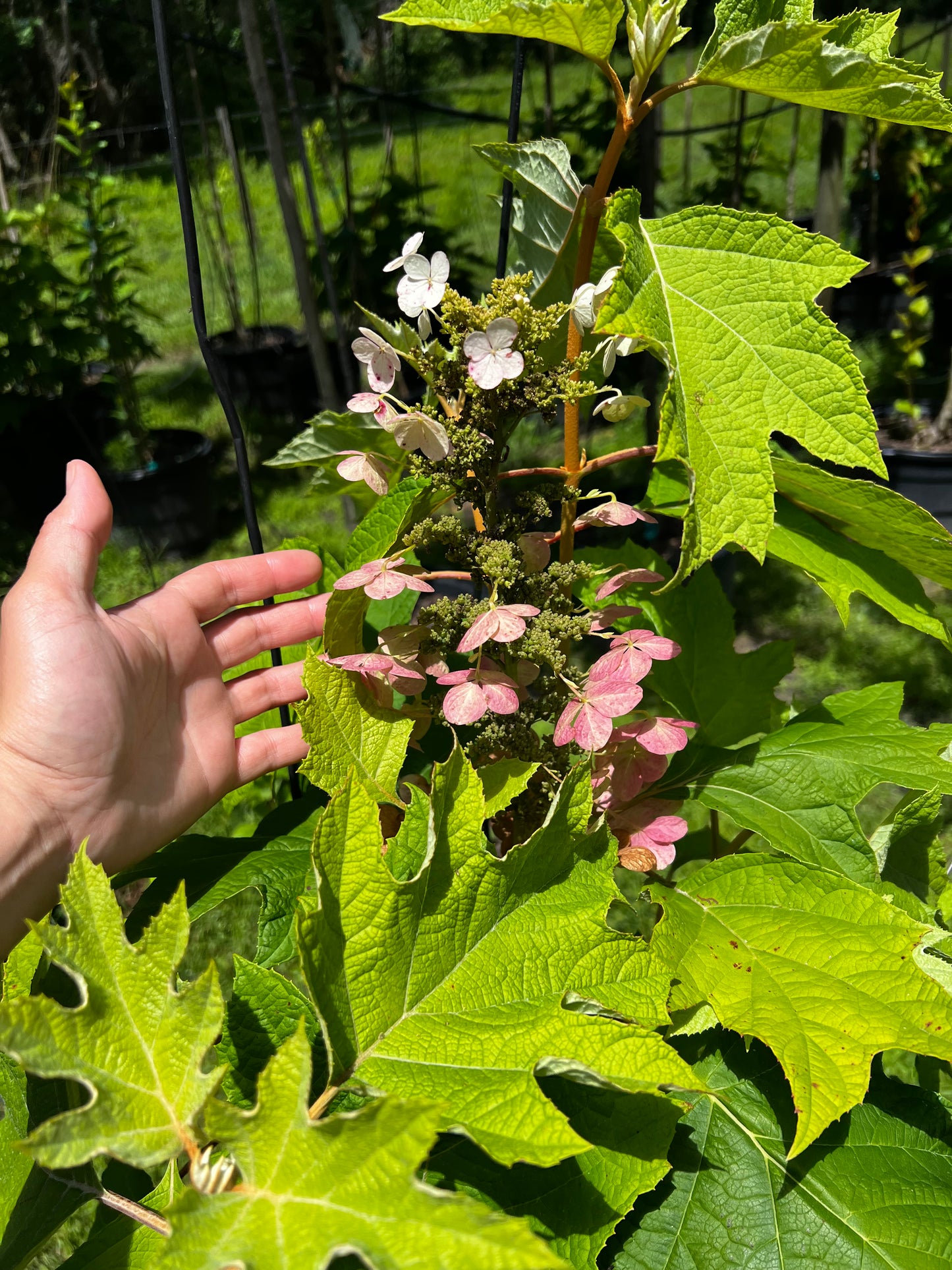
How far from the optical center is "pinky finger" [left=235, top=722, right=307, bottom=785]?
1187mm

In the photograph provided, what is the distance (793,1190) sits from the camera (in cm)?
78

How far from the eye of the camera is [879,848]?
3.25ft

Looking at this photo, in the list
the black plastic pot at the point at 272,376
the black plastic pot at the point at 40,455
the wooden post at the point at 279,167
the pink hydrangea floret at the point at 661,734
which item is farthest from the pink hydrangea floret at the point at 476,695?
the black plastic pot at the point at 272,376

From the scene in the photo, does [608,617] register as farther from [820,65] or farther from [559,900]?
[820,65]

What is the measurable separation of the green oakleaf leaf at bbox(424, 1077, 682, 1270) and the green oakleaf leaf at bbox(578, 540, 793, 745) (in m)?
0.46

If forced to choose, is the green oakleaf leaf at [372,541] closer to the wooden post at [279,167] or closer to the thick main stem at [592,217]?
the thick main stem at [592,217]

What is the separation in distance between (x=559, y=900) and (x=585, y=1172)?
21 cm

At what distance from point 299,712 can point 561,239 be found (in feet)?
1.72

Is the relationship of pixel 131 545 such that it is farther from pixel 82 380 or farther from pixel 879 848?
pixel 879 848

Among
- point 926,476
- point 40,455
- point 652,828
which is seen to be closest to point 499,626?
point 652,828

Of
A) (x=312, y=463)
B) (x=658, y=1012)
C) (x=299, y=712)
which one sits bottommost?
(x=658, y=1012)

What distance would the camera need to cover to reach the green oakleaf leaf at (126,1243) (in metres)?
0.67

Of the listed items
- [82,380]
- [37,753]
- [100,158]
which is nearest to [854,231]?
[82,380]

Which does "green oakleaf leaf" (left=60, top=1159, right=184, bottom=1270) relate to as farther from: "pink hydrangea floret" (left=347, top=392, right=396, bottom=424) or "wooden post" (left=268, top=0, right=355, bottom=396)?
"wooden post" (left=268, top=0, right=355, bottom=396)
